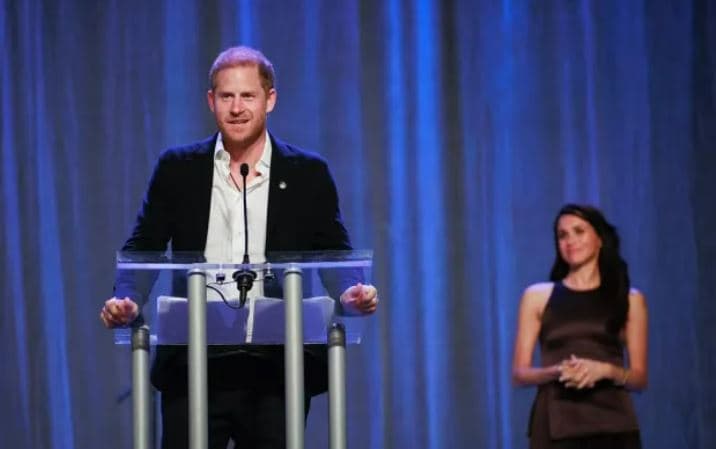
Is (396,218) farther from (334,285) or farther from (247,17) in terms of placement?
(334,285)

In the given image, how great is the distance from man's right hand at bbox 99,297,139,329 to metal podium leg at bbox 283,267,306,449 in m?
0.37

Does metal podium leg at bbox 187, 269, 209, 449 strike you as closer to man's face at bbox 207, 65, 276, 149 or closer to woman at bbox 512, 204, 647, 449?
man's face at bbox 207, 65, 276, 149

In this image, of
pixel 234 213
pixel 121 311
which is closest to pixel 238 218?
pixel 234 213

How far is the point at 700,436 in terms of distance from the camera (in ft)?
17.3

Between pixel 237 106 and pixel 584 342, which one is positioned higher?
pixel 237 106

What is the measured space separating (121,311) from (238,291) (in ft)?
0.93

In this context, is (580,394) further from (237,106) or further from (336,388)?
(237,106)

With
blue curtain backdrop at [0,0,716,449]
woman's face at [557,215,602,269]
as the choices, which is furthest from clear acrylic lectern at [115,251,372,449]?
blue curtain backdrop at [0,0,716,449]

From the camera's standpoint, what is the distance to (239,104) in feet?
11.0

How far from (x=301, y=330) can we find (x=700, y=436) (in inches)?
115

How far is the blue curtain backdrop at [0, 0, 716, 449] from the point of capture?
516cm

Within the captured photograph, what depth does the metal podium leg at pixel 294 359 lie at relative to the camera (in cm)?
291

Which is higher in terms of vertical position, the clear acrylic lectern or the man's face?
the man's face

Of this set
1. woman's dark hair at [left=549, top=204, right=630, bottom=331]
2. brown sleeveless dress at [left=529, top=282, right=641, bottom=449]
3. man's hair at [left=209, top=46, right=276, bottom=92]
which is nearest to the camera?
man's hair at [left=209, top=46, right=276, bottom=92]
